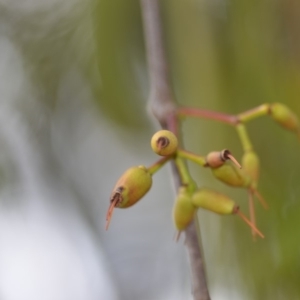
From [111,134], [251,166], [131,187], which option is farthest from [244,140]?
[111,134]

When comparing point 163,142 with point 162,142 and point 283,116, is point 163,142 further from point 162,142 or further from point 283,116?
point 283,116

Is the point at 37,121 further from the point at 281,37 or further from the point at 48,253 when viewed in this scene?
the point at 281,37

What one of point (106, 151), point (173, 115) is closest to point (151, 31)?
point (173, 115)

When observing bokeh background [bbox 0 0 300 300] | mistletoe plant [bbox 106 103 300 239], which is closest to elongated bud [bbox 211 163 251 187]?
mistletoe plant [bbox 106 103 300 239]

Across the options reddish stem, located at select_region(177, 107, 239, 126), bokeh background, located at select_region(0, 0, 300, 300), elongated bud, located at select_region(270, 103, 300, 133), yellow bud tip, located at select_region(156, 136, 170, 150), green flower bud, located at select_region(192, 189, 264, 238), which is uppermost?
bokeh background, located at select_region(0, 0, 300, 300)

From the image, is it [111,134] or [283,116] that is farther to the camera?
[111,134]

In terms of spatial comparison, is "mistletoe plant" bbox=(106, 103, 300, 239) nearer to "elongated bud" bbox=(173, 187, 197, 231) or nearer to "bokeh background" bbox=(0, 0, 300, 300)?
"elongated bud" bbox=(173, 187, 197, 231)
